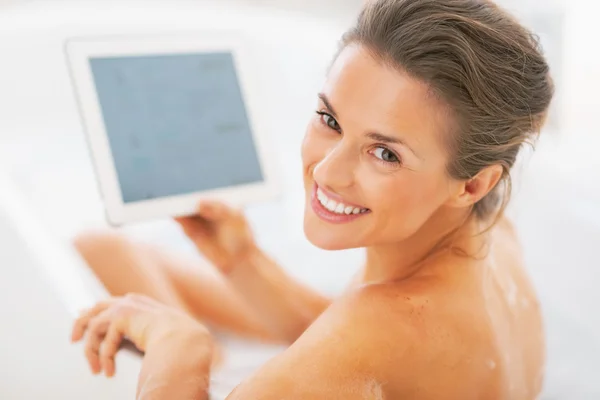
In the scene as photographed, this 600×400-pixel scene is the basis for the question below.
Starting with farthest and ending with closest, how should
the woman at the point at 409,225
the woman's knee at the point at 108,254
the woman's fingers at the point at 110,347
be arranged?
the woman's knee at the point at 108,254 < the woman's fingers at the point at 110,347 < the woman at the point at 409,225

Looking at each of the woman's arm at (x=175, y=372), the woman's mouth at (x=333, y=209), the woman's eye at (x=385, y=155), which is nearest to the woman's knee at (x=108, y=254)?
the woman's arm at (x=175, y=372)

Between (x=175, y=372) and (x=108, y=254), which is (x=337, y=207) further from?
(x=108, y=254)

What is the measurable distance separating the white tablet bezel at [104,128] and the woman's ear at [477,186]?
0.51 metres

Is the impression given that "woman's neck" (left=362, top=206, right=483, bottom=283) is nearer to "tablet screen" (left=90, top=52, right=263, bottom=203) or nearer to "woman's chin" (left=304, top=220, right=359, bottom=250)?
"woman's chin" (left=304, top=220, right=359, bottom=250)

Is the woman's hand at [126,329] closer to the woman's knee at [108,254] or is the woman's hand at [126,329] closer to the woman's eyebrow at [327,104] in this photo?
the woman's knee at [108,254]

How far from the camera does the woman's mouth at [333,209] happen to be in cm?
73

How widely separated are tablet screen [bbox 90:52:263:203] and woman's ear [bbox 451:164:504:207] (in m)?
0.54

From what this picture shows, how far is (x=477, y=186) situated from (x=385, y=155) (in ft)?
0.41

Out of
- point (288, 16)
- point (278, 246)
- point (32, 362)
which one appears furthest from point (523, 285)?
point (288, 16)

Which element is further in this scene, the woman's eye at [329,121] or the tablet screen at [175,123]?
the tablet screen at [175,123]

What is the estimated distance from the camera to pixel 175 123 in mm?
1225

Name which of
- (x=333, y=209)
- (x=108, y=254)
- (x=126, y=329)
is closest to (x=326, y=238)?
(x=333, y=209)

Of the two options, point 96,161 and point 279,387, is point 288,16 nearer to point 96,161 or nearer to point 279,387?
point 96,161

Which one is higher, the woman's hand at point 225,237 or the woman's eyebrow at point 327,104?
the woman's eyebrow at point 327,104
